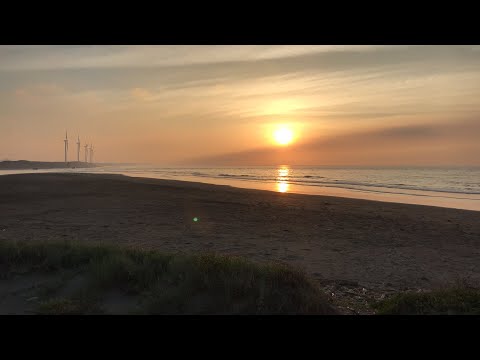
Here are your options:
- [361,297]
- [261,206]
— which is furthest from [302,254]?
[261,206]

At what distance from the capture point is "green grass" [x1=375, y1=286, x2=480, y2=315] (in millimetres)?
4922

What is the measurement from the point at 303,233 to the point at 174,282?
8.03 metres

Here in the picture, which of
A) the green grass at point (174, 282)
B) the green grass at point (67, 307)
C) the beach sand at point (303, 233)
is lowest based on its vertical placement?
the beach sand at point (303, 233)

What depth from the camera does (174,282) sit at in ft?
18.6

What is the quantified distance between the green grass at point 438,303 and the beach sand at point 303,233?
969mm

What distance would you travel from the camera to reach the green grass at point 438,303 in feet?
16.1

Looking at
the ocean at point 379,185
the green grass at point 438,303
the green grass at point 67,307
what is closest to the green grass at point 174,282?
the green grass at point 67,307

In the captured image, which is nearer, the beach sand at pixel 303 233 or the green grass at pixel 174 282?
the green grass at pixel 174 282

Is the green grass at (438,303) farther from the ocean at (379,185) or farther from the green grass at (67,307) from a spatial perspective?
Answer: the ocean at (379,185)

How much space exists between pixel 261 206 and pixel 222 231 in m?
7.35

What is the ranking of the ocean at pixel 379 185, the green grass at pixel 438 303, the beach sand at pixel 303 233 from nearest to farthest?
the green grass at pixel 438 303 → the beach sand at pixel 303 233 → the ocean at pixel 379 185

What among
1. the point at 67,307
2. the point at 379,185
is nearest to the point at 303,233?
the point at 67,307
